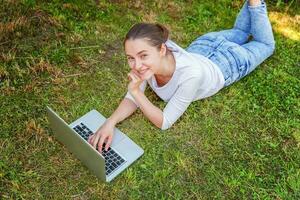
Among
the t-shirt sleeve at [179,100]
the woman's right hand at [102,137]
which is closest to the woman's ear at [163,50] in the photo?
the t-shirt sleeve at [179,100]

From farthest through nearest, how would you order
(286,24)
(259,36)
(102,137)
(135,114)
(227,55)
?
(286,24), (259,36), (227,55), (135,114), (102,137)

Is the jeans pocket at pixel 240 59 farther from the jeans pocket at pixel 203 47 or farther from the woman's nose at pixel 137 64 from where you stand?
the woman's nose at pixel 137 64

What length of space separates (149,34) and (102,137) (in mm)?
876

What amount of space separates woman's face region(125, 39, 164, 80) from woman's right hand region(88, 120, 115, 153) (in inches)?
19.7

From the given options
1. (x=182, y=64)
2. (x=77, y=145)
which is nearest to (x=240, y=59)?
(x=182, y=64)

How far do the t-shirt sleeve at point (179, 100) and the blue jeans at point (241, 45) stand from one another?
1.75 ft

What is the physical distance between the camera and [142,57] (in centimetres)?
301

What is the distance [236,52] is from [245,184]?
49.0 inches

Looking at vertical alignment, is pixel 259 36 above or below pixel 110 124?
above

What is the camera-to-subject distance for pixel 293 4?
5.04 metres

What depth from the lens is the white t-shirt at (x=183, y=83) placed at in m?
3.27

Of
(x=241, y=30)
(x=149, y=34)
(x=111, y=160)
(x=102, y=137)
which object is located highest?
(x=149, y=34)

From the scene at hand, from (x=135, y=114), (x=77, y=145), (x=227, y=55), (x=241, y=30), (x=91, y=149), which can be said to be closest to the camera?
(x=91, y=149)

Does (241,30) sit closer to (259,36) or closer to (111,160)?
(259,36)
